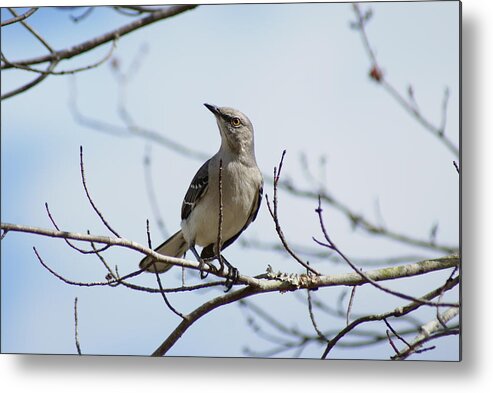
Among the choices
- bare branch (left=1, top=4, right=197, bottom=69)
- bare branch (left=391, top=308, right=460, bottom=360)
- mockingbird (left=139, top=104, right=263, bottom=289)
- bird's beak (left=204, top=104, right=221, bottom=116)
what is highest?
bare branch (left=1, top=4, right=197, bottom=69)

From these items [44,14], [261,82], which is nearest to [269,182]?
[261,82]

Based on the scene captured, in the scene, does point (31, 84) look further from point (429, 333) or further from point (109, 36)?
point (429, 333)

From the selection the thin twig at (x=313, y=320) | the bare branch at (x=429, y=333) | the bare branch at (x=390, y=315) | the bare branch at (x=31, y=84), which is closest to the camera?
the bare branch at (x=429, y=333)

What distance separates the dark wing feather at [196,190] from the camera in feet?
10.5

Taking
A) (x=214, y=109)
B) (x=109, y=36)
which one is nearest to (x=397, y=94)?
(x=214, y=109)

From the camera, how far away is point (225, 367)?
3072 mm

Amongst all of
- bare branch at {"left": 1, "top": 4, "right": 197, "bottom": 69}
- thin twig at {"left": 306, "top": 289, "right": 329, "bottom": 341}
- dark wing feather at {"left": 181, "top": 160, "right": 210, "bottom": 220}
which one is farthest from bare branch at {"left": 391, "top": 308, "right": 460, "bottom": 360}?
bare branch at {"left": 1, "top": 4, "right": 197, "bottom": 69}

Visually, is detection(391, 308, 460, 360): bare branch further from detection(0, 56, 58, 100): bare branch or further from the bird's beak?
detection(0, 56, 58, 100): bare branch

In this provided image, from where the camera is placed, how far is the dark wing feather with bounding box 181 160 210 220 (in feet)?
10.5

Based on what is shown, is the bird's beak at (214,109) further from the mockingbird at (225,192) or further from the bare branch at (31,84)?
the bare branch at (31,84)

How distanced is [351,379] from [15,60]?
2.00 m

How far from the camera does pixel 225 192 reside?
10.5 ft

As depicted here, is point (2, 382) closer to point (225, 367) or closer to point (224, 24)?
point (225, 367)

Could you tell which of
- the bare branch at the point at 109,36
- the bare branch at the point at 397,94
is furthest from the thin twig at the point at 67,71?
the bare branch at the point at 397,94
